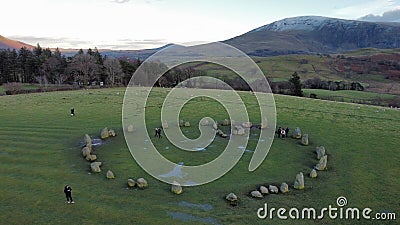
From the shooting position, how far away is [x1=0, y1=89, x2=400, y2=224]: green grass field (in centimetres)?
1861

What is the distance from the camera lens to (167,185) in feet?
75.2

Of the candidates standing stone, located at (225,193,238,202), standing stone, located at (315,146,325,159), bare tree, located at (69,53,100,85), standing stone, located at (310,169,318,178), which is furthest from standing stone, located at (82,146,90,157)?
bare tree, located at (69,53,100,85)

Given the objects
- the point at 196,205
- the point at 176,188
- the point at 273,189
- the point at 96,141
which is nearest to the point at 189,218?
the point at 196,205

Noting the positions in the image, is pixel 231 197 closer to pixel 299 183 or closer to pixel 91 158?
pixel 299 183

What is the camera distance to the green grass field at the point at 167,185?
18.6 meters

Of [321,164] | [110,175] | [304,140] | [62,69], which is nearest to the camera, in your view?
[110,175]

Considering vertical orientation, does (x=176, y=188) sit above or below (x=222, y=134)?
below

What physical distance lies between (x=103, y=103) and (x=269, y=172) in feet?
127

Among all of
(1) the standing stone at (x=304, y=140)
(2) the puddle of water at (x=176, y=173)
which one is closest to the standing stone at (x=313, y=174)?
(1) the standing stone at (x=304, y=140)

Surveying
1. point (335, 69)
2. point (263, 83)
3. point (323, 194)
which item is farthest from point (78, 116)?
point (335, 69)

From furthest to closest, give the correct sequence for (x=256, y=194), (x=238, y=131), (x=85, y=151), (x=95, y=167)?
(x=238, y=131) < (x=85, y=151) < (x=95, y=167) < (x=256, y=194)

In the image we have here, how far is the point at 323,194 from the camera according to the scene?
21.8 metres

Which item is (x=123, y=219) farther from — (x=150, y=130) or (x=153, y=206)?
(x=150, y=130)

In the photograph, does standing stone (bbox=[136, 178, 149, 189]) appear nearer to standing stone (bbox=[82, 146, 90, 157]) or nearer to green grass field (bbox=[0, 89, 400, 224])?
green grass field (bbox=[0, 89, 400, 224])
